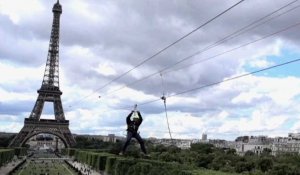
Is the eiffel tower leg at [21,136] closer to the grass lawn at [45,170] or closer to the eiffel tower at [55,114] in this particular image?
the eiffel tower at [55,114]

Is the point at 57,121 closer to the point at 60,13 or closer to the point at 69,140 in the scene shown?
the point at 69,140

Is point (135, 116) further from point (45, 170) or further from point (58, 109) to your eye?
point (58, 109)

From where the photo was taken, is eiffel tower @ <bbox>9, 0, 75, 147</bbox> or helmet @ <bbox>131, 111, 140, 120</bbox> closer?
helmet @ <bbox>131, 111, 140, 120</bbox>

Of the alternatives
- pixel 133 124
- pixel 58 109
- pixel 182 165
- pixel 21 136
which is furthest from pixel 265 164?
pixel 21 136

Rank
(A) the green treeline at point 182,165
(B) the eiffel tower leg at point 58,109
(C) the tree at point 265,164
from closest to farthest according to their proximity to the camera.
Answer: (A) the green treeline at point 182,165, (C) the tree at point 265,164, (B) the eiffel tower leg at point 58,109

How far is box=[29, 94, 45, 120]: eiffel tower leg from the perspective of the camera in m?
128

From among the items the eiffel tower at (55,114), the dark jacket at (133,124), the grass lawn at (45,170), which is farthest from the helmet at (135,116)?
the eiffel tower at (55,114)

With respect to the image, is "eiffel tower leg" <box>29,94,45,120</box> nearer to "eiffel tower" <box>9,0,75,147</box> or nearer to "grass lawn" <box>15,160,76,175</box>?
"eiffel tower" <box>9,0,75,147</box>

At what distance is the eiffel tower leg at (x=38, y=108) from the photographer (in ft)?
419

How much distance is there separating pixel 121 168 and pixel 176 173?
16.4 m

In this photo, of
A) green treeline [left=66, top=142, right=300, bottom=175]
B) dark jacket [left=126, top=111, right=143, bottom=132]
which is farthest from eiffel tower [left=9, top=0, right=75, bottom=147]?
dark jacket [left=126, top=111, right=143, bottom=132]

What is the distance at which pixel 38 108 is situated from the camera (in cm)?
12788

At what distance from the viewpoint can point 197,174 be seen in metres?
25.7

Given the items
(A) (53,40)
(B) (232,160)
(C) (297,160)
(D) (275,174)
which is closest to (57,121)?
(A) (53,40)
